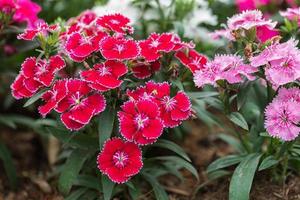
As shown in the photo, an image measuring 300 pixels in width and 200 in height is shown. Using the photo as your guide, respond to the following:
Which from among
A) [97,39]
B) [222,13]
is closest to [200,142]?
[222,13]

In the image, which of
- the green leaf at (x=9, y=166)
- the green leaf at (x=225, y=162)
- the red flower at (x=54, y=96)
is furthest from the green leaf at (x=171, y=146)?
the green leaf at (x=9, y=166)

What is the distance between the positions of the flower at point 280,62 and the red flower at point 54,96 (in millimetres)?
741

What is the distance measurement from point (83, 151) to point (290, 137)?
88 cm

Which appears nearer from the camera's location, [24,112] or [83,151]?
[83,151]

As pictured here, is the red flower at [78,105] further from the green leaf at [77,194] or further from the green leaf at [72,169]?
the green leaf at [77,194]

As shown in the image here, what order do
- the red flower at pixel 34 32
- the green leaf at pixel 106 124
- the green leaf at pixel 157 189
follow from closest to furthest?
the green leaf at pixel 106 124, the red flower at pixel 34 32, the green leaf at pixel 157 189

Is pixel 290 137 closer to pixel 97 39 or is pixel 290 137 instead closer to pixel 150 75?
pixel 150 75

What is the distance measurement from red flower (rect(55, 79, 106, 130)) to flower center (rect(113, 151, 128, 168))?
0.18 m

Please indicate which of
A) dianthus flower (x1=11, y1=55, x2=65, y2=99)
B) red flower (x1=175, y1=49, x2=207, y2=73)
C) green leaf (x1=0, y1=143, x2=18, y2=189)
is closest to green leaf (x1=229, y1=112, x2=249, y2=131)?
red flower (x1=175, y1=49, x2=207, y2=73)

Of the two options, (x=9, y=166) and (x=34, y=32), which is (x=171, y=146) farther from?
(x=9, y=166)

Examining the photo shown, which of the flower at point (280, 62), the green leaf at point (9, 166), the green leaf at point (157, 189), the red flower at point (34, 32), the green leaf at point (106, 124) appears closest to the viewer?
the flower at point (280, 62)

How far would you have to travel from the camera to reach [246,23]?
80.8 inches

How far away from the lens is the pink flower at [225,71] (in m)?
1.95

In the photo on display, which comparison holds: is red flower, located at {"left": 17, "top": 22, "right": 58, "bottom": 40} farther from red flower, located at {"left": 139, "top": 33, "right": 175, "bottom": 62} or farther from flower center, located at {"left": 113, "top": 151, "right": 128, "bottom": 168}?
flower center, located at {"left": 113, "top": 151, "right": 128, "bottom": 168}
